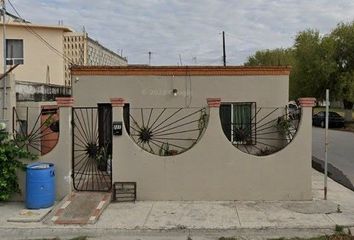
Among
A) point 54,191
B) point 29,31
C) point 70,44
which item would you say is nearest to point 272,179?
point 54,191

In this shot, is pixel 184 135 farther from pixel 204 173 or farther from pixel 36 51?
pixel 36 51

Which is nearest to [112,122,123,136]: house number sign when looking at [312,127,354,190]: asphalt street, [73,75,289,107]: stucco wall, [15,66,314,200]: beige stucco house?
[15,66,314,200]: beige stucco house

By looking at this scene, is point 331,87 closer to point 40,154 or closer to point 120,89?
point 120,89

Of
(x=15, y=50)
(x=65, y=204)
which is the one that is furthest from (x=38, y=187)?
(x=15, y=50)

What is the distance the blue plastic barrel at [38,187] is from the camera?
31.9ft

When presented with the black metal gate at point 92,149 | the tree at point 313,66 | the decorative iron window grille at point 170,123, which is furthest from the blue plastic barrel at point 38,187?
the tree at point 313,66

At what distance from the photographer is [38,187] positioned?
9.73 m

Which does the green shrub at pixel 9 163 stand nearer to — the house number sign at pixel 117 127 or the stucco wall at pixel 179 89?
the house number sign at pixel 117 127

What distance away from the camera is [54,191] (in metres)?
10.2

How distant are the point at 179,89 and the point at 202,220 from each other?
20.2 feet

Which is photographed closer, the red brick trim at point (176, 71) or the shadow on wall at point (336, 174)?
the shadow on wall at point (336, 174)

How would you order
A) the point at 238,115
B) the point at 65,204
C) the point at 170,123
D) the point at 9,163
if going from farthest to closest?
the point at 238,115
the point at 170,123
the point at 9,163
the point at 65,204

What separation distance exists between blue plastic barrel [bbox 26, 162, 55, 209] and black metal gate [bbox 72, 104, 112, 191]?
979 mm

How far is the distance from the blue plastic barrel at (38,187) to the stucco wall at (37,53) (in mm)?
17588
